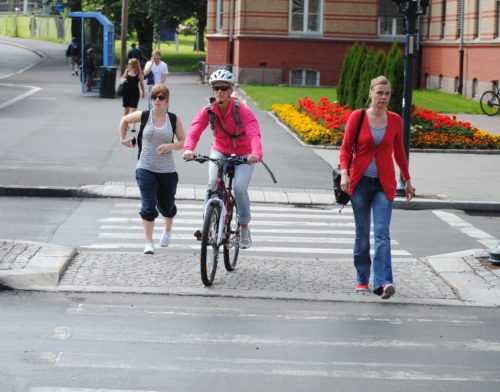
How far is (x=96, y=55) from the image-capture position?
125ft

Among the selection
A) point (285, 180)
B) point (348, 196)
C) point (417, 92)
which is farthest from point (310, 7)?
point (348, 196)

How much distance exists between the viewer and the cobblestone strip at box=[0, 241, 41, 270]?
384 inches

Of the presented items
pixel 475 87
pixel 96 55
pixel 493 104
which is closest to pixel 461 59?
pixel 475 87

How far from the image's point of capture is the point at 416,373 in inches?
276

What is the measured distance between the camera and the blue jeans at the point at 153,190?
11.0 metres

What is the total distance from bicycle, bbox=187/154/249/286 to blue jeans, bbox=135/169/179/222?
106 cm

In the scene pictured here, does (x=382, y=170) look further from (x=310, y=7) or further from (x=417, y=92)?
(x=310, y=7)

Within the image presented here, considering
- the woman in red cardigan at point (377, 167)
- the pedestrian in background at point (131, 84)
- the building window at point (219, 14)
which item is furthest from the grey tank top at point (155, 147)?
the building window at point (219, 14)

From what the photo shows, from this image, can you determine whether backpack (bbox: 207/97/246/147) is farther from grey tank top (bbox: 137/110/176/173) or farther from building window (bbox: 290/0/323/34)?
building window (bbox: 290/0/323/34)

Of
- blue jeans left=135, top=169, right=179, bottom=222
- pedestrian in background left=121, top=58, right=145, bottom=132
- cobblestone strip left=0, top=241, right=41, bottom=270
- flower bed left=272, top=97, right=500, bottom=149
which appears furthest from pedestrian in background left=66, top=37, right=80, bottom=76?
cobblestone strip left=0, top=241, right=41, bottom=270

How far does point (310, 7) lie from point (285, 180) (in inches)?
1208

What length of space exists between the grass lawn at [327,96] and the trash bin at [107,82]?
14.9ft

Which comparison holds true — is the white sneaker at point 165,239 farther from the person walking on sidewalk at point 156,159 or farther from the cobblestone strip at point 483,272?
the cobblestone strip at point 483,272

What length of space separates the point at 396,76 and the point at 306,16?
23.2 metres
